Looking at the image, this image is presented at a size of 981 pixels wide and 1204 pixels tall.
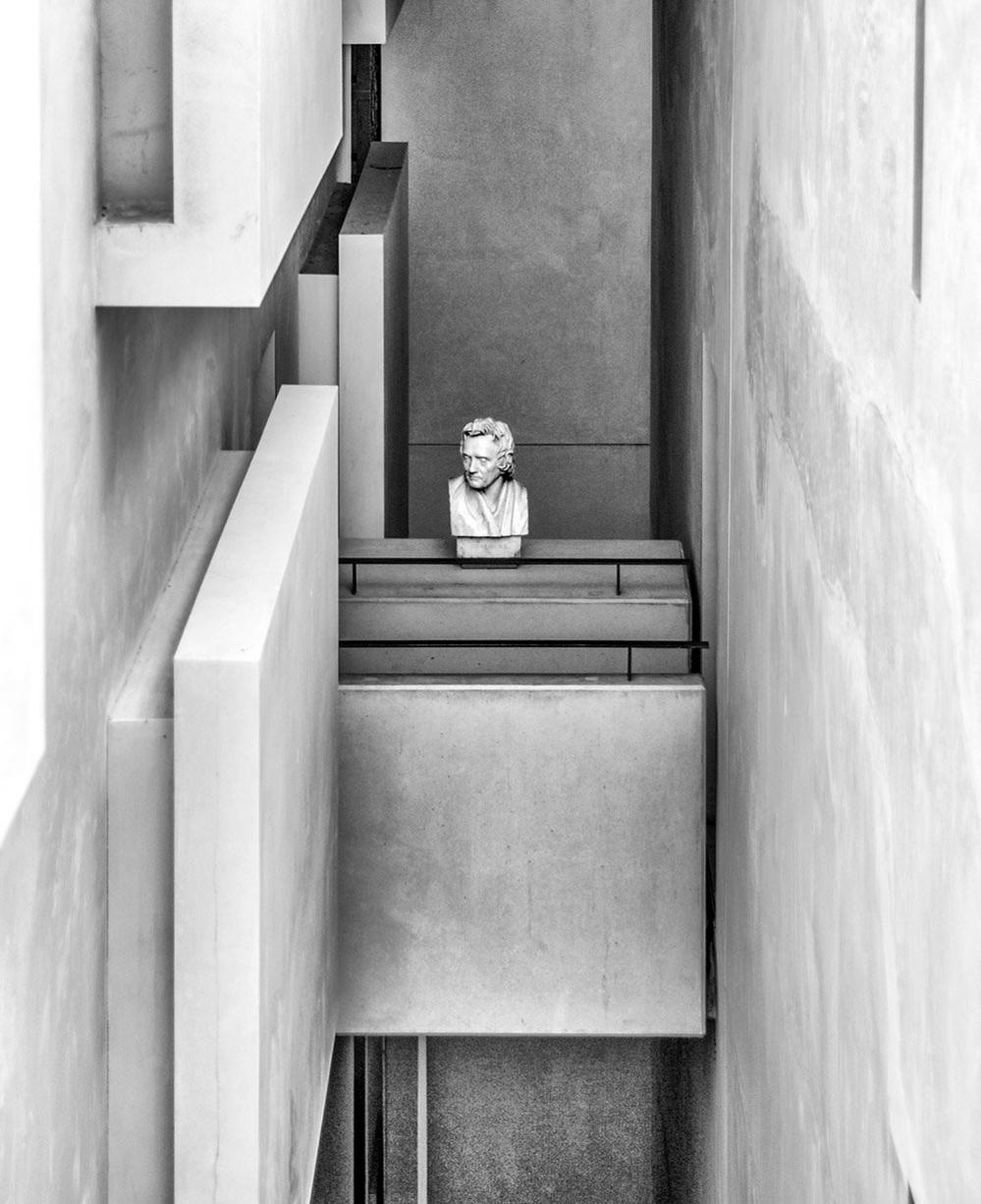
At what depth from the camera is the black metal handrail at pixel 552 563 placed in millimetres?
8445

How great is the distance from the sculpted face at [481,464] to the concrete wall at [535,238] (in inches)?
178

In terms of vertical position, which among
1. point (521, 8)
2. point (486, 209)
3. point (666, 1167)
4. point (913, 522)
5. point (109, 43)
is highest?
point (521, 8)

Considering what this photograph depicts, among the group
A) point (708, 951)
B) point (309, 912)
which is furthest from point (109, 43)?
point (708, 951)

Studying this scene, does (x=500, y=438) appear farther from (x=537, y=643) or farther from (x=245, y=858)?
(x=245, y=858)

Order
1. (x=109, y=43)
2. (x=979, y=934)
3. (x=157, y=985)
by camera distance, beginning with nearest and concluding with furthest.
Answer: (x=979, y=934), (x=109, y=43), (x=157, y=985)

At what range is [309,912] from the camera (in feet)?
24.5

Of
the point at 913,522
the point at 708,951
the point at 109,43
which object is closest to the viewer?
the point at 913,522

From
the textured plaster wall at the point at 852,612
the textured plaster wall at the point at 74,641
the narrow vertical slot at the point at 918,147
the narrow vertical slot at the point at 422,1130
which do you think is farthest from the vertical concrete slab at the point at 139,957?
the narrow vertical slot at the point at 422,1130

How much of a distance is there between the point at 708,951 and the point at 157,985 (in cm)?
352

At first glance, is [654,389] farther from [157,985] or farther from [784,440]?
[157,985]

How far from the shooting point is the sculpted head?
9508 millimetres

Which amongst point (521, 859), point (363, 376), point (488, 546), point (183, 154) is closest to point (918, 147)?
point (183, 154)

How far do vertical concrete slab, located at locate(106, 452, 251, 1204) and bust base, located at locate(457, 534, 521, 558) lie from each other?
3.76 m

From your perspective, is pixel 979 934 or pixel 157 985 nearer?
pixel 979 934
